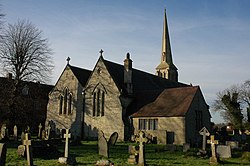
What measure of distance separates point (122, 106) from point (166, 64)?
100 ft

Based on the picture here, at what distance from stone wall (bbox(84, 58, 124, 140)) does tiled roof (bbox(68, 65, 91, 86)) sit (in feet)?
7.19

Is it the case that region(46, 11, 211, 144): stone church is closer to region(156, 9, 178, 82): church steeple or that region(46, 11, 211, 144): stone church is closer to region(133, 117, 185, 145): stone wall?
region(133, 117, 185, 145): stone wall

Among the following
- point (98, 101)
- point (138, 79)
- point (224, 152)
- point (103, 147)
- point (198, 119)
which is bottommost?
point (224, 152)

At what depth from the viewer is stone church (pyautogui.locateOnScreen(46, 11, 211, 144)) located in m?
32.1

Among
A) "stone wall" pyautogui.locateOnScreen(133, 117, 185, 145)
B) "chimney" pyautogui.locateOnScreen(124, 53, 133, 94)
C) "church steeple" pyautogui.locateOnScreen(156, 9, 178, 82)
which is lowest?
"stone wall" pyautogui.locateOnScreen(133, 117, 185, 145)

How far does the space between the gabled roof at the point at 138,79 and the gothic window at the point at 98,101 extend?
250 cm

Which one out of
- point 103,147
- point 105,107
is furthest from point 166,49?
point 103,147

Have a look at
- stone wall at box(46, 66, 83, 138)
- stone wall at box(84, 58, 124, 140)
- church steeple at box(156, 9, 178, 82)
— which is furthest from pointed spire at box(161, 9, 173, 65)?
stone wall at box(84, 58, 124, 140)

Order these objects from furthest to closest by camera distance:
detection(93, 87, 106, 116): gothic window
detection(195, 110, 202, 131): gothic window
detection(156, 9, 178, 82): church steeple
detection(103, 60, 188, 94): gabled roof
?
detection(156, 9, 178, 82): church steeple < detection(103, 60, 188, 94): gabled roof < detection(93, 87, 106, 116): gothic window < detection(195, 110, 202, 131): gothic window

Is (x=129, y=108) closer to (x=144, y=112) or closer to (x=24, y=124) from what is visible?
(x=144, y=112)

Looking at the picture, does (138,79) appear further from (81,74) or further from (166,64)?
(166,64)

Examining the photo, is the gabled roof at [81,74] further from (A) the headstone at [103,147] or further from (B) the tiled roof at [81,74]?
(A) the headstone at [103,147]

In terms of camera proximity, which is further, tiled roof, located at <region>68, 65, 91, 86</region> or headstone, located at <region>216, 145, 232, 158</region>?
tiled roof, located at <region>68, 65, 91, 86</region>

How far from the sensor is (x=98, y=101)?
37.8 m
